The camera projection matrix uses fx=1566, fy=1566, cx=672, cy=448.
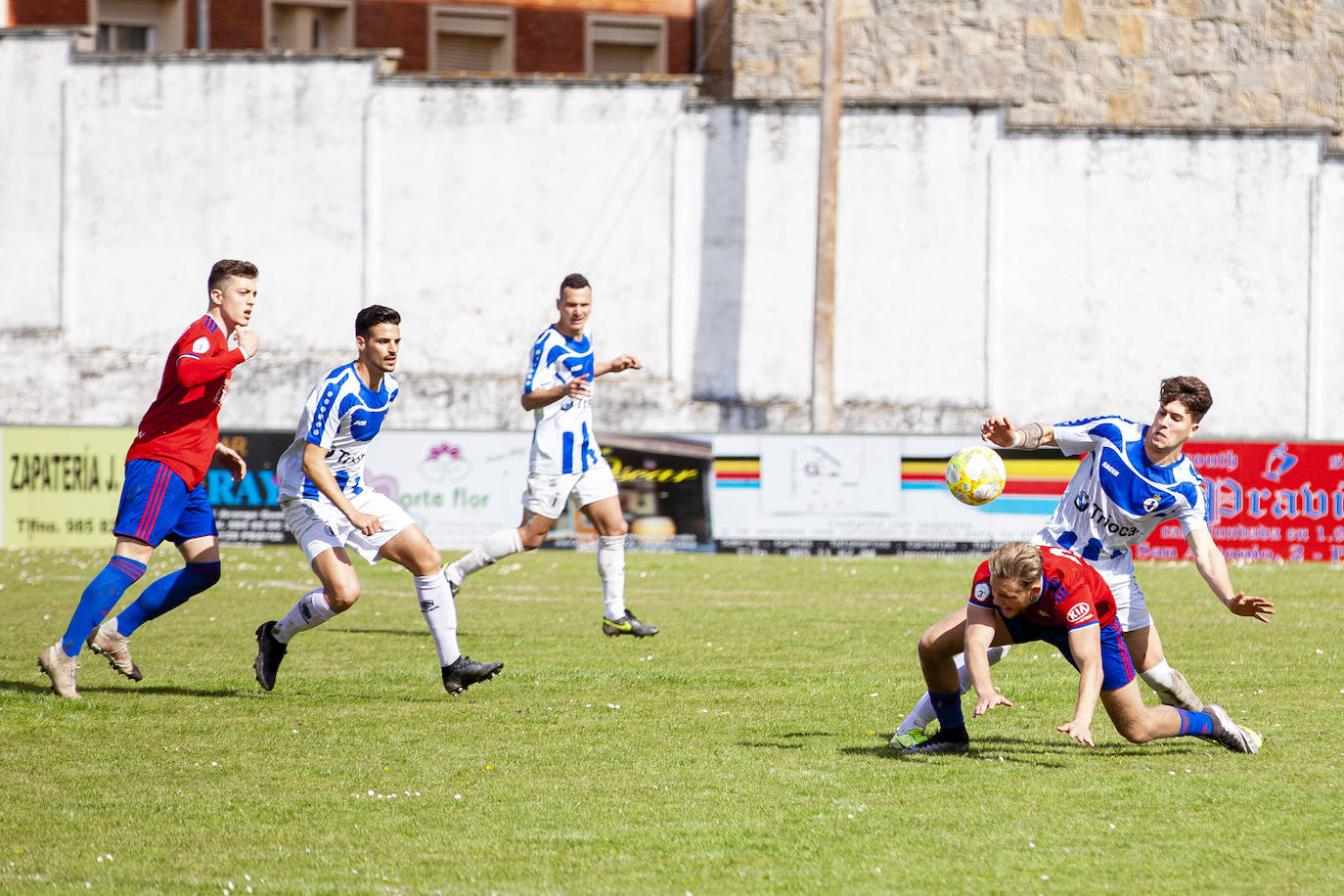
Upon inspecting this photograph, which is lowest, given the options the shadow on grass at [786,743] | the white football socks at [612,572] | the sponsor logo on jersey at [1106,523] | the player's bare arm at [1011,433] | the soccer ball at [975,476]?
the shadow on grass at [786,743]

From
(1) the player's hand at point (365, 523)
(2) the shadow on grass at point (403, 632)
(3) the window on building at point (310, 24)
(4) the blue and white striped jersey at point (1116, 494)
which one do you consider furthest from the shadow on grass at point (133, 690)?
(3) the window on building at point (310, 24)

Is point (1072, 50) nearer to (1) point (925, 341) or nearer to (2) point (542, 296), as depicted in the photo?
(1) point (925, 341)

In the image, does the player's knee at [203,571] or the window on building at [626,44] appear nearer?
the player's knee at [203,571]

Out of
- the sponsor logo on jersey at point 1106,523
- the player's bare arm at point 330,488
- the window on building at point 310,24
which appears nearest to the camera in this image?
the sponsor logo on jersey at point 1106,523

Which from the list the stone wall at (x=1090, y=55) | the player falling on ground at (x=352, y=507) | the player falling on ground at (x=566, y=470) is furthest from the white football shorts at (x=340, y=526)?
the stone wall at (x=1090, y=55)

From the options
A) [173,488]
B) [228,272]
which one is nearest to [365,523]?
[173,488]

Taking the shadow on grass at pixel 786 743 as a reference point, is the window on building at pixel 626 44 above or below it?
above

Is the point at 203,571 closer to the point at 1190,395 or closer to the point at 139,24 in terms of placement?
the point at 1190,395

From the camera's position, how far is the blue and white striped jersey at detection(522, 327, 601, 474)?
1087 cm

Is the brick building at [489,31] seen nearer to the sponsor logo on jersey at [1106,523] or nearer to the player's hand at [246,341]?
the player's hand at [246,341]

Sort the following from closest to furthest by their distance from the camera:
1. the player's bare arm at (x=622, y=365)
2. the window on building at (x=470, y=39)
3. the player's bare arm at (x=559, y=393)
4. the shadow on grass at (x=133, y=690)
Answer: the shadow on grass at (x=133, y=690) → the player's bare arm at (x=622, y=365) → the player's bare arm at (x=559, y=393) → the window on building at (x=470, y=39)

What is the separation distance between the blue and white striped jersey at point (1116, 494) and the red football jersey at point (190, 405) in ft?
13.5

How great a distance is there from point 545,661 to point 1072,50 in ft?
69.7

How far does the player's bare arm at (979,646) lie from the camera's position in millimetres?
6016
